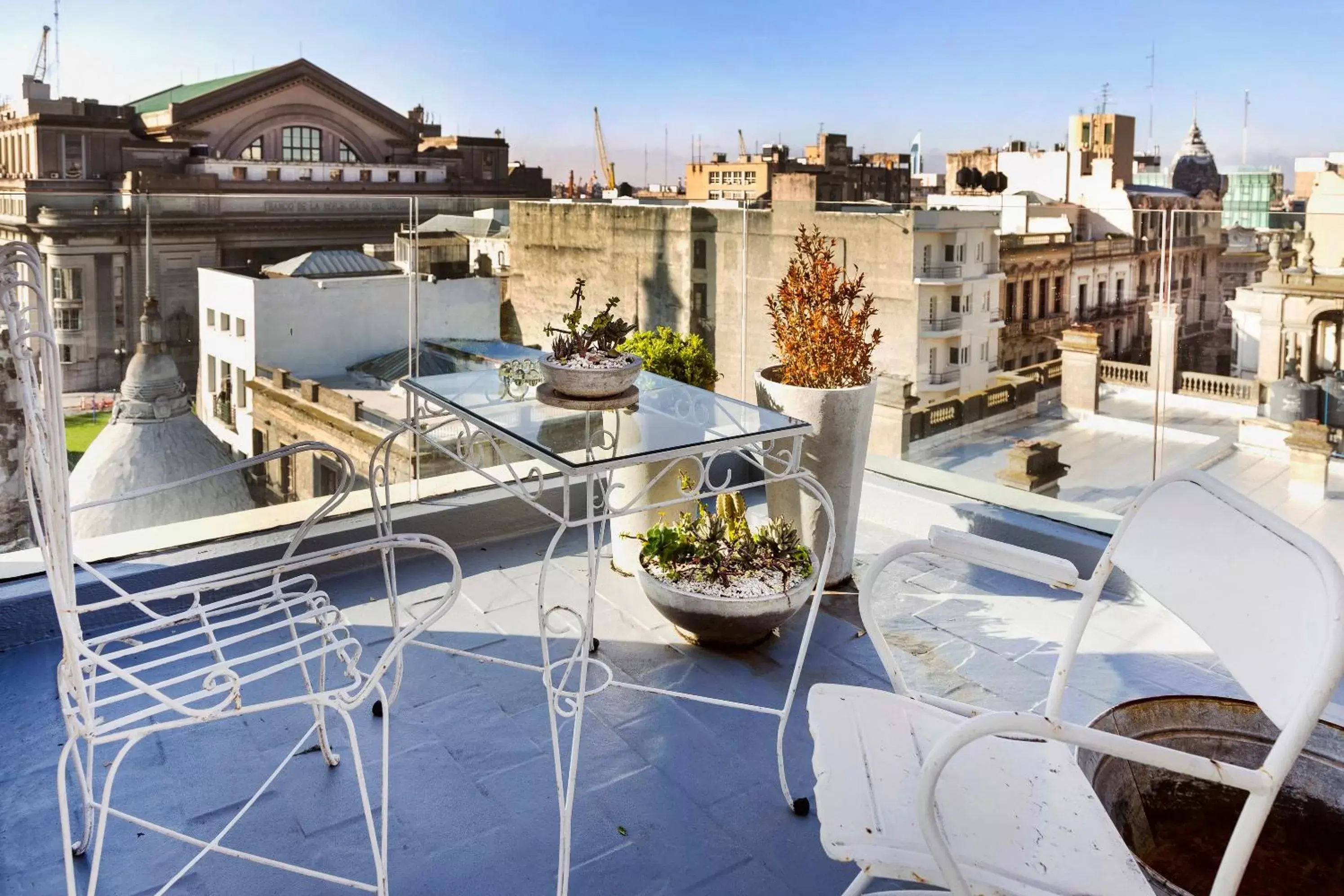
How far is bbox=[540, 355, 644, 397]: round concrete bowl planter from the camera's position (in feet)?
8.35

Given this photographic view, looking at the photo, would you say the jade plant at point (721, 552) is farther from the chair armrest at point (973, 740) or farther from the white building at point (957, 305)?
the chair armrest at point (973, 740)

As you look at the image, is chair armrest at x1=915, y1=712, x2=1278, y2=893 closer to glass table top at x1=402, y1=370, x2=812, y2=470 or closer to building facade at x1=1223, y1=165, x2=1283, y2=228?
glass table top at x1=402, y1=370, x2=812, y2=470

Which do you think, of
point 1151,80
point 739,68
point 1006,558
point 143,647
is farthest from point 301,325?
point 1151,80

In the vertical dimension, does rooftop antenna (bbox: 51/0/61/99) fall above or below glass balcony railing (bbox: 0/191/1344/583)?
above

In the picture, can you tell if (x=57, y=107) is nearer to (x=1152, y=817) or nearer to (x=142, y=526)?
(x=142, y=526)

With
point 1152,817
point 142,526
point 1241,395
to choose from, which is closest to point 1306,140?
point 1241,395

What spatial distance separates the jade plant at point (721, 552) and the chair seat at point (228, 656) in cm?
85

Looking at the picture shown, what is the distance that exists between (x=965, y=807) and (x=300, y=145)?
12.2 ft

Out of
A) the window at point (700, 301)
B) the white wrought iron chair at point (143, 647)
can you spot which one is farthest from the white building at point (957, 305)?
the white wrought iron chair at point (143, 647)

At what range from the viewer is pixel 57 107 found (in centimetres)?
377

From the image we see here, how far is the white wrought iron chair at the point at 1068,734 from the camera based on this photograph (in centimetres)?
104

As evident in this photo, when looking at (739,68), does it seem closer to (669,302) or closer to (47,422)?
(669,302)

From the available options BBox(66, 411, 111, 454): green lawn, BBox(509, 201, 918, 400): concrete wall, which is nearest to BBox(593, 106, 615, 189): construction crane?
BBox(509, 201, 918, 400): concrete wall

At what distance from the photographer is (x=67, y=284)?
3.19 metres
